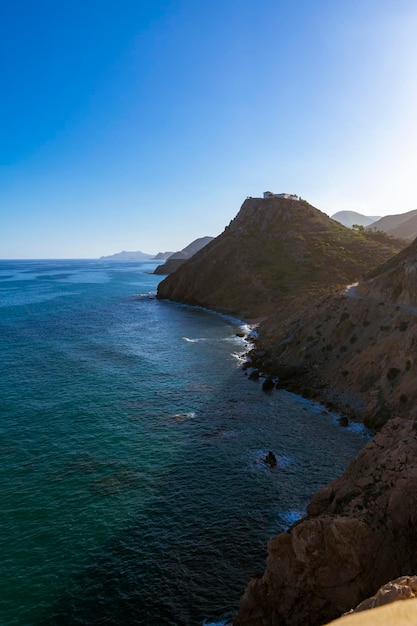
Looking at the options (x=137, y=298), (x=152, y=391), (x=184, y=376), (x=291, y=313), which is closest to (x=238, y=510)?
(x=152, y=391)

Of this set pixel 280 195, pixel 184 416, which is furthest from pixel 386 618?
pixel 280 195

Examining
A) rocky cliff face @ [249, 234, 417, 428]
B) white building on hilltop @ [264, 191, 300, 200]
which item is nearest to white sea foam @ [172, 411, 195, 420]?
rocky cliff face @ [249, 234, 417, 428]

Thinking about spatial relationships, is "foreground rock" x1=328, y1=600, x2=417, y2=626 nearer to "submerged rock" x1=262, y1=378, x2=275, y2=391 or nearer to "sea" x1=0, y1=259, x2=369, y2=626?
"sea" x1=0, y1=259, x2=369, y2=626

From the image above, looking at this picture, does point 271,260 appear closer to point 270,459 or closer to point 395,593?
point 270,459

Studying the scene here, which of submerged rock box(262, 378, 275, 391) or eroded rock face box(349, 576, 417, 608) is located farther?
submerged rock box(262, 378, 275, 391)

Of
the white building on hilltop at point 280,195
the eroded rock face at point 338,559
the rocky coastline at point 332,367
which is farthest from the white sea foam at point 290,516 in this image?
the white building on hilltop at point 280,195

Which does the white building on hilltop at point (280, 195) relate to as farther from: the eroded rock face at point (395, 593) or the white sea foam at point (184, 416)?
the eroded rock face at point (395, 593)
